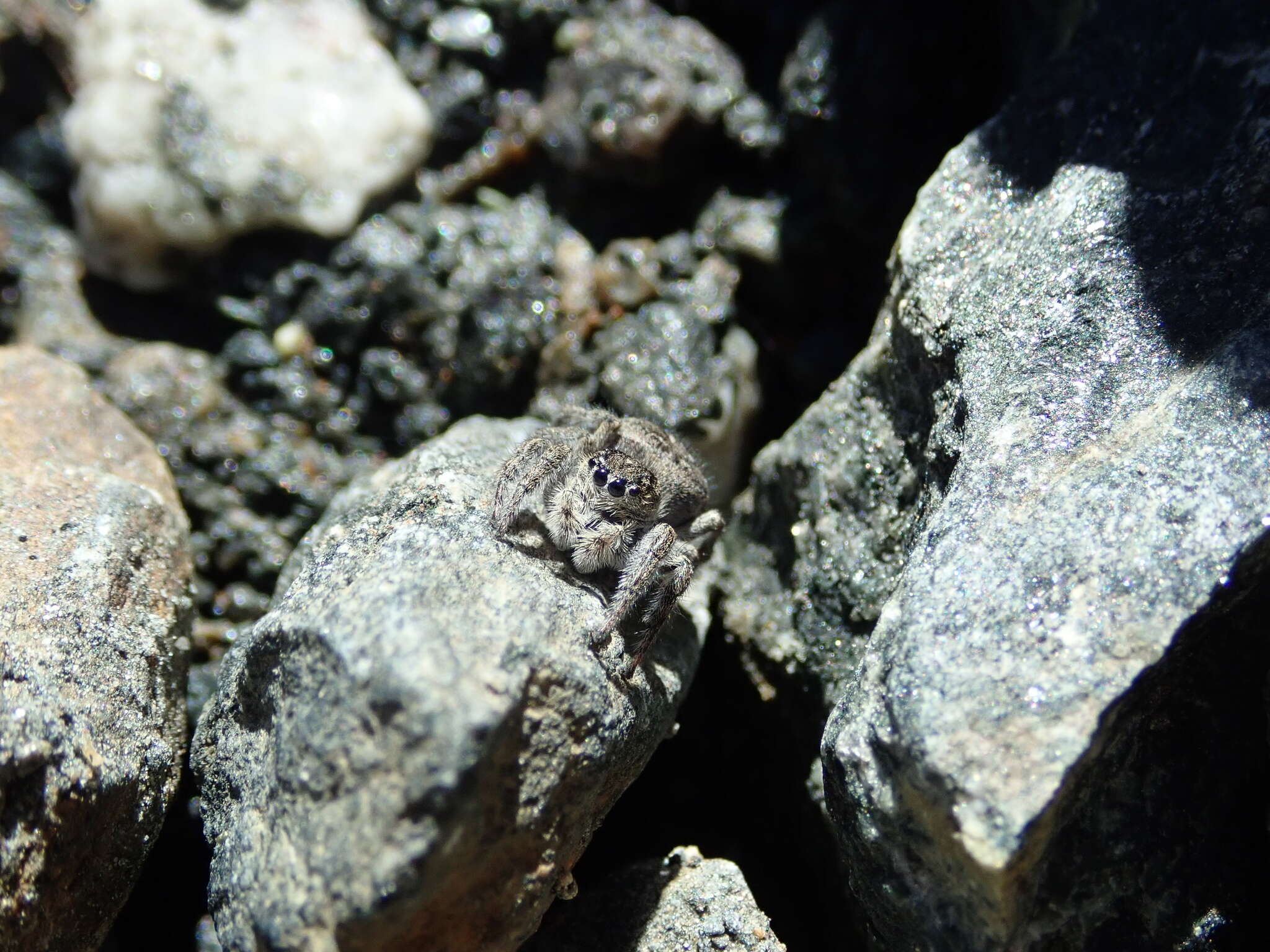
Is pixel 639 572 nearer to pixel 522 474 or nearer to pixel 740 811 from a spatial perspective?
pixel 522 474

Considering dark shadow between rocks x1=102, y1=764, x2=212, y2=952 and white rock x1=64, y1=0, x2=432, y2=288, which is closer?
dark shadow between rocks x1=102, y1=764, x2=212, y2=952

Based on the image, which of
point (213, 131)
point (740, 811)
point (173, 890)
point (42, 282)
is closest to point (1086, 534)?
point (740, 811)

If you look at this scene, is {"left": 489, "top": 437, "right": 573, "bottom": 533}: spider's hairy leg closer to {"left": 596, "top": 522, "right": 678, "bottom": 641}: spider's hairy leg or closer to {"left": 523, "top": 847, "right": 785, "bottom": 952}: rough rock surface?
{"left": 596, "top": 522, "right": 678, "bottom": 641}: spider's hairy leg

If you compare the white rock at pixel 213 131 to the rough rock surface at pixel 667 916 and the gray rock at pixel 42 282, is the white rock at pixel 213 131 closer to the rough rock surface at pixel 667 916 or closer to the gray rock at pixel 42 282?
the gray rock at pixel 42 282

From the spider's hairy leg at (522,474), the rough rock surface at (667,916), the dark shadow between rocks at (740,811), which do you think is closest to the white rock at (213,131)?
the spider's hairy leg at (522,474)

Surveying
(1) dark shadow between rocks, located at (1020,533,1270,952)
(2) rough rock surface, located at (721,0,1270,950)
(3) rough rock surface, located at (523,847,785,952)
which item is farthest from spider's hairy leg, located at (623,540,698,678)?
(1) dark shadow between rocks, located at (1020,533,1270,952)
